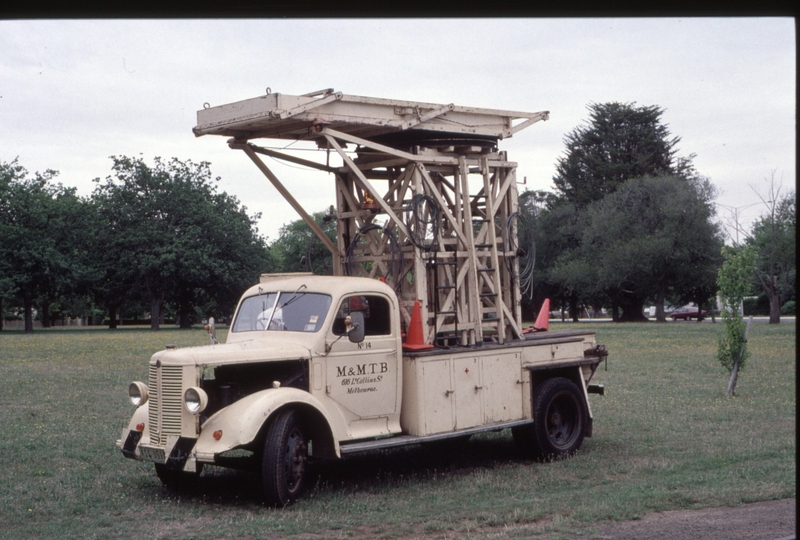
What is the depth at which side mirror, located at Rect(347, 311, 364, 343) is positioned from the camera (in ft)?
32.0

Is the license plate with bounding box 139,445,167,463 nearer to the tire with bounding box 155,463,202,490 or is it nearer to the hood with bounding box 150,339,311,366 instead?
the tire with bounding box 155,463,202,490

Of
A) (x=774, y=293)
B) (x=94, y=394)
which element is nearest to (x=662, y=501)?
(x=94, y=394)

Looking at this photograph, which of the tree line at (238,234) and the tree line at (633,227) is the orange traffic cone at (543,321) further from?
the tree line at (238,234)

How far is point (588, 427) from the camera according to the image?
12.1 meters

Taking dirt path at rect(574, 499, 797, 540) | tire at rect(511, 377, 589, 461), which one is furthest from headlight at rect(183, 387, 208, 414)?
tire at rect(511, 377, 589, 461)

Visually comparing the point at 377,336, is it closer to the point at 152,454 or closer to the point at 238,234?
the point at 152,454

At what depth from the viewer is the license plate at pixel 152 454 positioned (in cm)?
893

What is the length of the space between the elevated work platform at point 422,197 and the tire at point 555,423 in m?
0.95

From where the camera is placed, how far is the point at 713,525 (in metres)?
7.84

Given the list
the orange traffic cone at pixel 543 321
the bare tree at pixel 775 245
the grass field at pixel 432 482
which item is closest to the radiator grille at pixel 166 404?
the grass field at pixel 432 482

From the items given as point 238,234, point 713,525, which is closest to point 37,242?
point 238,234

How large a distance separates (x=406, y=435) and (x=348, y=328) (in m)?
1.46

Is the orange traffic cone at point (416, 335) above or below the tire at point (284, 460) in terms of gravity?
above

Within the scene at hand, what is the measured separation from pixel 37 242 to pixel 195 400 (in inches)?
2371
